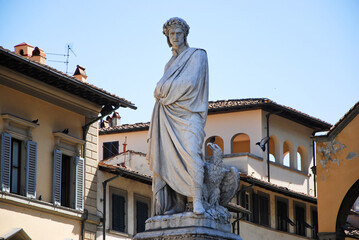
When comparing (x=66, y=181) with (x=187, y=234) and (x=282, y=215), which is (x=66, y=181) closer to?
(x=282, y=215)

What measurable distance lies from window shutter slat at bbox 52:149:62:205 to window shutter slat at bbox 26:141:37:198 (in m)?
1.07

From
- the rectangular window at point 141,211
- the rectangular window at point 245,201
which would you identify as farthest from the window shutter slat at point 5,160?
the rectangular window at point 245,201

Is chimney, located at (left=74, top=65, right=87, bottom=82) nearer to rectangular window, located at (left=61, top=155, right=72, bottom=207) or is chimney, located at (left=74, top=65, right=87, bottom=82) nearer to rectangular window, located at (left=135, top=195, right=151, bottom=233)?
rectangular window, located at (left=61, top=155, right=72, bottom=207)

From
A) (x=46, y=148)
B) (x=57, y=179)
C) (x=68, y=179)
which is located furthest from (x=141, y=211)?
(x=46, y=148)

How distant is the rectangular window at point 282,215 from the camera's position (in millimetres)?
44406

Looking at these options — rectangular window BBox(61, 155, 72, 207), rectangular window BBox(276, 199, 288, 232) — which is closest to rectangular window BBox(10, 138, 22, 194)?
rectangular window BBox(61, 155, 72, 207)

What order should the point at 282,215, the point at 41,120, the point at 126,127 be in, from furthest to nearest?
the point at 126,127
the point at 282,215
the point at 41,120

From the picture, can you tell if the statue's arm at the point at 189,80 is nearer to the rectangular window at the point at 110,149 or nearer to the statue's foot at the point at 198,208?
the statue's foot at the point at 198,208

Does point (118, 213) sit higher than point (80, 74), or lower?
lower

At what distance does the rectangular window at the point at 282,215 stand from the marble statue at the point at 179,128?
106 feet

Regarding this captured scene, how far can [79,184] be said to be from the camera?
32.0 m

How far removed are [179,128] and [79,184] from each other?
65.8 ft

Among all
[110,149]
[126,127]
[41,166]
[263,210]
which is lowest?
[41,166]

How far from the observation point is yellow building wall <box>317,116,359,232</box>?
95.3ft
